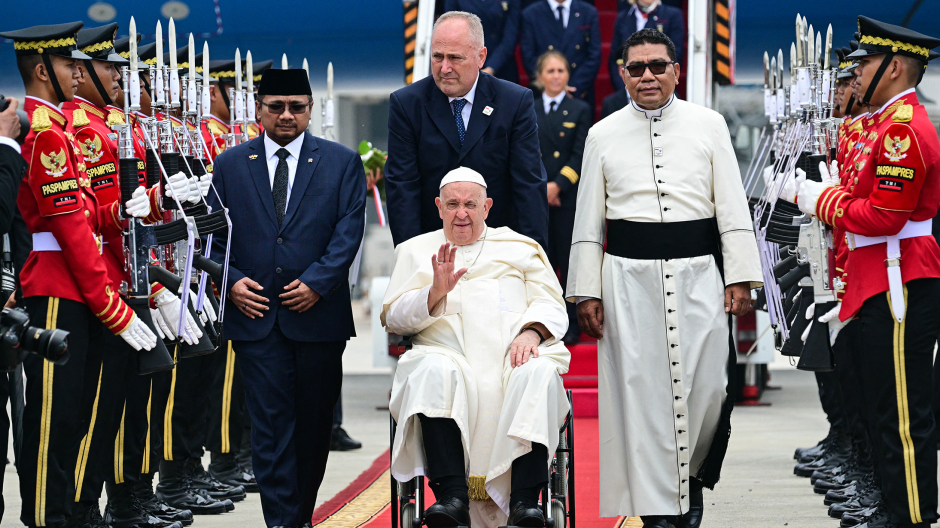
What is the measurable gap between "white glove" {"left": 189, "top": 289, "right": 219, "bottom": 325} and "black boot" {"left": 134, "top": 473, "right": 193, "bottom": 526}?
0.75 metres

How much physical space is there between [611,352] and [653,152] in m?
→ 0.79

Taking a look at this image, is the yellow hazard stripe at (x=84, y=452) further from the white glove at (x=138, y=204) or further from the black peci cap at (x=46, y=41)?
the black peci cap at (x=46, y=41)

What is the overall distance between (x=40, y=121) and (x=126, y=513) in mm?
1800

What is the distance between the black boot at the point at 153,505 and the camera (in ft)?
17.9

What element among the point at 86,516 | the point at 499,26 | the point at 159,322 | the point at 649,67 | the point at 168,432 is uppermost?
the point at 499,26

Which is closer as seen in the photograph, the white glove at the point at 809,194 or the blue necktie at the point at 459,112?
the white glove at the point at 809,194

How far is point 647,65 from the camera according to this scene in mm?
4766

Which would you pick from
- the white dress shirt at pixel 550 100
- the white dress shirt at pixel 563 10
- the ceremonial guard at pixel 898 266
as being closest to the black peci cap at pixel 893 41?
the ceremonial guard at pixel 898 266

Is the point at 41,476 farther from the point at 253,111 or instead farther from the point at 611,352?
the point at 253,111

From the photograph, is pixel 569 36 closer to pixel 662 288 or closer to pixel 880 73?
pixel 880 73

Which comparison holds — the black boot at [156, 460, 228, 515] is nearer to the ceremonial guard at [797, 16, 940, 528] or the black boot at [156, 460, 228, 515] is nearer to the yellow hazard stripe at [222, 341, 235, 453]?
the yellow hazard stripe at [222, 341, 235, 453]

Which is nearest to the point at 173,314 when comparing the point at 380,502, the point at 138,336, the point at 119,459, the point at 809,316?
the point at 138,336

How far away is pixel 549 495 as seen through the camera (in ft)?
14.1

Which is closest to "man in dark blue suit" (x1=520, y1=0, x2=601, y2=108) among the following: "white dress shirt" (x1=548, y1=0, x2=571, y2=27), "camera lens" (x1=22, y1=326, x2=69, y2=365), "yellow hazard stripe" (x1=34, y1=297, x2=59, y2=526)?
"white dress shirt" (x1=548, y1=0, x2=571, y2=27)
